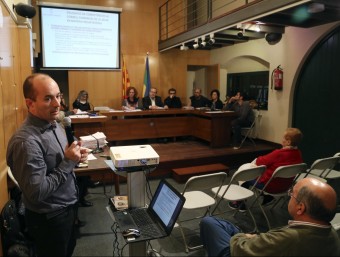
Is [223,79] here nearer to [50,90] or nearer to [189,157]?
[189,157]

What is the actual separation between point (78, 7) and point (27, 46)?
4.81 ft

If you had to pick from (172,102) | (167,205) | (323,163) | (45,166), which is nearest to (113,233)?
(167,205)

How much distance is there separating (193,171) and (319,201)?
316 cm

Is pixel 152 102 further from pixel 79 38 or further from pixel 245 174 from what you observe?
pixel 245 174

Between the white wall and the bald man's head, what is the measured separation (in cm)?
405

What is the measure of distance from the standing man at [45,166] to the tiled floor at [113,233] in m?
0.90

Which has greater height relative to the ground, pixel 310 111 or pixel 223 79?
pixel 223 79

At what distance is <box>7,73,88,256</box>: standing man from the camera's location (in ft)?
4.00

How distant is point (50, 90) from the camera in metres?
1.31

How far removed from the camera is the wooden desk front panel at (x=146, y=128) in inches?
217

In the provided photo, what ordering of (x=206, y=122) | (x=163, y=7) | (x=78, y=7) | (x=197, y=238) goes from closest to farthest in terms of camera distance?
(x=197, y=238), (x=78, y=7), (x=206, y=122), (x=163, y=7)

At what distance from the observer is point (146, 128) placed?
579 centimetres

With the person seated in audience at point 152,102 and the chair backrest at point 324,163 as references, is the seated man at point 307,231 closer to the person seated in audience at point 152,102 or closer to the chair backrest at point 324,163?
the chair backrest at point 324,163

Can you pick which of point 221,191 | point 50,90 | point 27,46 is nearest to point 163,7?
point 27,46
